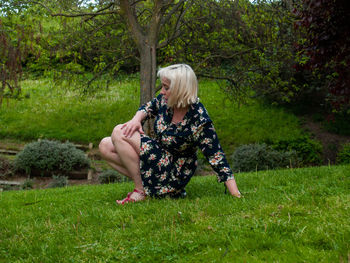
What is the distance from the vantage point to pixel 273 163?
39.9 feet

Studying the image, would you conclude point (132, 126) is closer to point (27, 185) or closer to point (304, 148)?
point (27, 185)

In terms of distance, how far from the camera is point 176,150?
16.0 feet

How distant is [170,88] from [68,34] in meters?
9.14

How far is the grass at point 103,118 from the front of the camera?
15.9 meters

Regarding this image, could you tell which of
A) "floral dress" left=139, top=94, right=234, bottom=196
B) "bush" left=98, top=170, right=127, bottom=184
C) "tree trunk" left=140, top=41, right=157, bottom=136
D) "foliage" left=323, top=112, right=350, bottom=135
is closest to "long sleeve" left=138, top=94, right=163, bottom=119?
"floral dress" left=139, top=94, right=234, bottom=196

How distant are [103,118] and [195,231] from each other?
580 inches

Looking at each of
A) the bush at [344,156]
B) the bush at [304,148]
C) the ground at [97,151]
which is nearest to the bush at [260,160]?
the bush at [304,148]

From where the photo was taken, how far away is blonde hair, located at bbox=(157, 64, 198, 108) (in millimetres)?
4453

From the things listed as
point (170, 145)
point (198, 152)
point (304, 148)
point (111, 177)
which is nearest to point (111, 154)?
point (170, 145)

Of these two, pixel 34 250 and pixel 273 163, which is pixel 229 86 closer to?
pixel 273 163

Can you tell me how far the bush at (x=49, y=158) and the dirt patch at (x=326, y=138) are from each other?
9.00 meters

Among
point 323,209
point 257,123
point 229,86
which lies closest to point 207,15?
point 229,86

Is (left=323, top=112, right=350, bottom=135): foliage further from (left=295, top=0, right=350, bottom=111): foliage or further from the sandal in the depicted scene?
the sandal

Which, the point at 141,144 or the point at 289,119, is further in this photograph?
the point at 289,119
